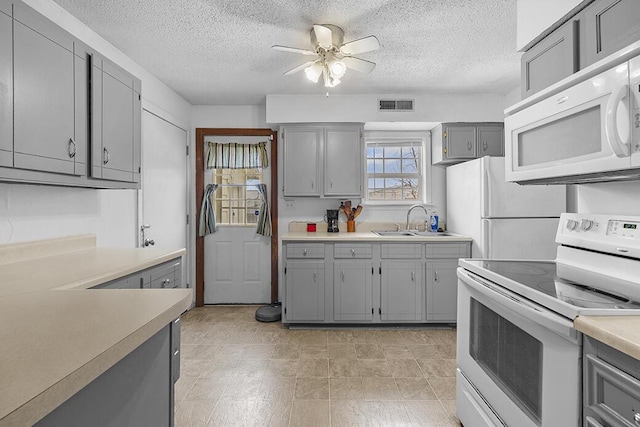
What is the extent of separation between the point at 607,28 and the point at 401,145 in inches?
115

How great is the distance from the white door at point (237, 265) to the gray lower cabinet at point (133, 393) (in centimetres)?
321

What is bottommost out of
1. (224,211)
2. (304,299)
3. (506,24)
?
(304,299)

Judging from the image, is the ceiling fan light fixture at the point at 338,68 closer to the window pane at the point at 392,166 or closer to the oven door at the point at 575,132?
the oven door at the point at 575,132

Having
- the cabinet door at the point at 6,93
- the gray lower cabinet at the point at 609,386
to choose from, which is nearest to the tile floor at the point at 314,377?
the gray lower cabinet at the point at 609,386

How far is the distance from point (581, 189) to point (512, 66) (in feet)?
5.91

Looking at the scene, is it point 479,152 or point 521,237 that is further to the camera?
point 479,152

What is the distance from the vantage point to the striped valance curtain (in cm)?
432

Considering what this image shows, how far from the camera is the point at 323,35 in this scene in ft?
7.78

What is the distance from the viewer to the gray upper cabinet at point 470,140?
3.86 meters

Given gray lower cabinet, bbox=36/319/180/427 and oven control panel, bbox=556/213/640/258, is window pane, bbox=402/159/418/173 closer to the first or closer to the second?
oven control panel, bbox=556/213/640/258

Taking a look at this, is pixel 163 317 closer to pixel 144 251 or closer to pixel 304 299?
pixel 144 251

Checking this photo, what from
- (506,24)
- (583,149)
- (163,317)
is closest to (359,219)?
(506,24)

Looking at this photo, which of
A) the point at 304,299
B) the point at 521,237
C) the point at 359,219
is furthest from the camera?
the point at 359,219

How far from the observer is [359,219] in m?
4.27
